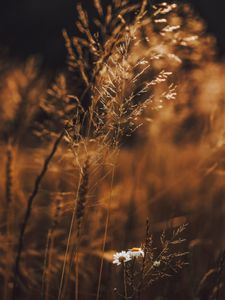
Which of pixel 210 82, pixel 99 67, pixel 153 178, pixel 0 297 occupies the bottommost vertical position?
pixel 153 178

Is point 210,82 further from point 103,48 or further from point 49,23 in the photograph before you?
point 49,23

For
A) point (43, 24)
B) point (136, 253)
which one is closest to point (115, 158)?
point (136, 253)

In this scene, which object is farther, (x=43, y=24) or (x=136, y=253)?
(x=43, y=24)

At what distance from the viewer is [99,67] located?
1.05m

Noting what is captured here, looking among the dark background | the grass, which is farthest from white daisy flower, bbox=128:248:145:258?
the dark background

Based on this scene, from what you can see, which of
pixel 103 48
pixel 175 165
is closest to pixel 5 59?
pixel 103 48

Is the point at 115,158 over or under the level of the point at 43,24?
over

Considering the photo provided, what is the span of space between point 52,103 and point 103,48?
55 cm

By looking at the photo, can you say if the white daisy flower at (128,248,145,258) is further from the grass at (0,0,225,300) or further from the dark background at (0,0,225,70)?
the dark background at (0,0,225,70)

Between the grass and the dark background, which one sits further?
the dark background

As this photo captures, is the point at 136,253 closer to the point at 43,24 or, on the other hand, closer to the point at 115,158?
the point at 115,158

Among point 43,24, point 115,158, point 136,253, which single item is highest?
point 115,158

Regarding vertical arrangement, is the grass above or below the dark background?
above

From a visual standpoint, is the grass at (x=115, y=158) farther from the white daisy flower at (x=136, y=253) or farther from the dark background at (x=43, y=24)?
the dark background at (x=43, y=24)
